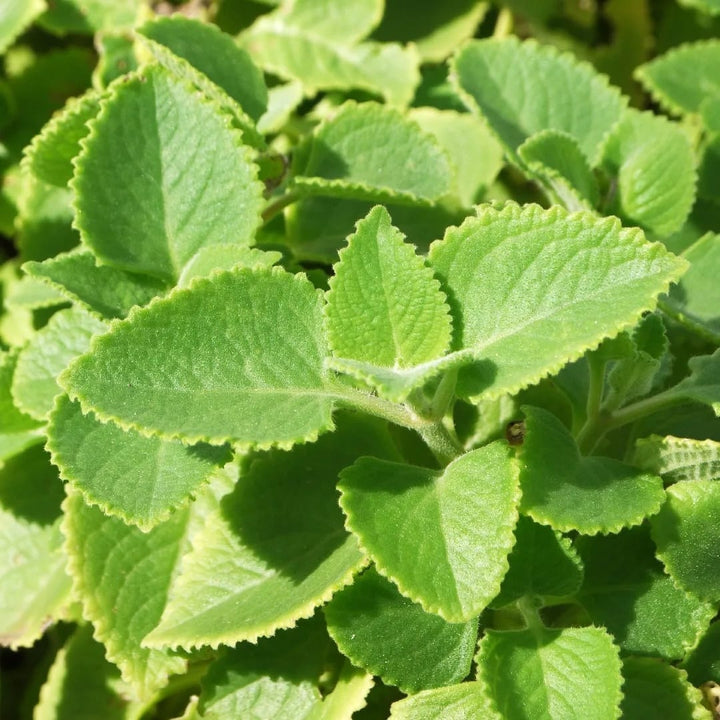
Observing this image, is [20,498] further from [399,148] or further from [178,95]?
[399,148]

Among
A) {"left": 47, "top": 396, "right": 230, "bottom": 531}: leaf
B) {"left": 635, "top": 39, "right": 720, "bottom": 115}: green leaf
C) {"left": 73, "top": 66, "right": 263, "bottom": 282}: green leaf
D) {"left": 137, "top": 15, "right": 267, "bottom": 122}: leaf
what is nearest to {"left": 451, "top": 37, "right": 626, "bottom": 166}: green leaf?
{"left": 635, "top": 39, "right": 720, "bottom": 115}: green leaf

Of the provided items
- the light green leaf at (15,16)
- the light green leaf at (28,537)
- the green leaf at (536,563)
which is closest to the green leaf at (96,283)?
the light green leaf at (28,537)

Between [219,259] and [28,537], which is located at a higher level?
[219,259]

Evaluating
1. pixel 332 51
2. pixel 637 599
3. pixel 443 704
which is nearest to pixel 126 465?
pixel 443 704

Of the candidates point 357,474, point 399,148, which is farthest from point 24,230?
point 357,474

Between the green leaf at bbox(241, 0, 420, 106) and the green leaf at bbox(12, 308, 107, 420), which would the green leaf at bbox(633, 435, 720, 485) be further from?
the green leaf at bbox(241, 0, 420, 106)

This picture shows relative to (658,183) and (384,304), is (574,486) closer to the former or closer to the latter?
(384,304)
